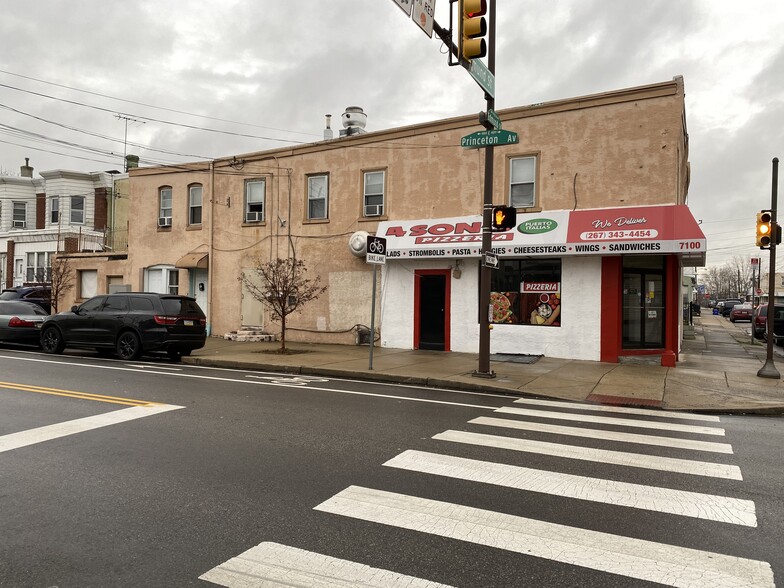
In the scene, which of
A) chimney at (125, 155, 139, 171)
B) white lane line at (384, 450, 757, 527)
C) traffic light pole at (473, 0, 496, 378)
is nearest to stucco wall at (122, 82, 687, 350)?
traffic light pole at (473, 0, 496, 378)

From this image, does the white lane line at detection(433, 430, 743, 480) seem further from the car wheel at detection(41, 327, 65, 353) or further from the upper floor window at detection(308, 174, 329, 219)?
the upper floor window at detection(308, 174, 329, 219)

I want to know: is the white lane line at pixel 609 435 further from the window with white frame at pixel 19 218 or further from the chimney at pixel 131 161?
the window with white frame at pixel 19 218

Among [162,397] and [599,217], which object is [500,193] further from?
[162,397]

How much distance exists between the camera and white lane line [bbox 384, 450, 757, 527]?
4375 millimetres

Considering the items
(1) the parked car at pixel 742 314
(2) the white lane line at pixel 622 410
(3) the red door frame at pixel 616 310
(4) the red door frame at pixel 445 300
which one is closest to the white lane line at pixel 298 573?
(2) the white lane line at pixel 622 410

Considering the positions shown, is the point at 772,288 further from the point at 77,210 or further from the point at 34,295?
the point at 77,210

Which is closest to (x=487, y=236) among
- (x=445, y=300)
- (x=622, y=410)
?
(x=622, y=410)

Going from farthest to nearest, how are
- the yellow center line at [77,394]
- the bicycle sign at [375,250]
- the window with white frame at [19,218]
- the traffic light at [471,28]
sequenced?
1. the window with white frame at [19,218]
2. the bicycle sign at [375,250]
3. the traffic light at [471,28]
4. the yellow center line at [77,394]

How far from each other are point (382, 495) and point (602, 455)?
2687 mm

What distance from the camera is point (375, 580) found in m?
3.19

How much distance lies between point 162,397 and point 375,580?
6.56m

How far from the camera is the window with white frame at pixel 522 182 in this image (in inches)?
609

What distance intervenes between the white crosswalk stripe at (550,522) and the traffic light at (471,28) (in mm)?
5778

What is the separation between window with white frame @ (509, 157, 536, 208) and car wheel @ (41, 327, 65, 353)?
1288 cm
